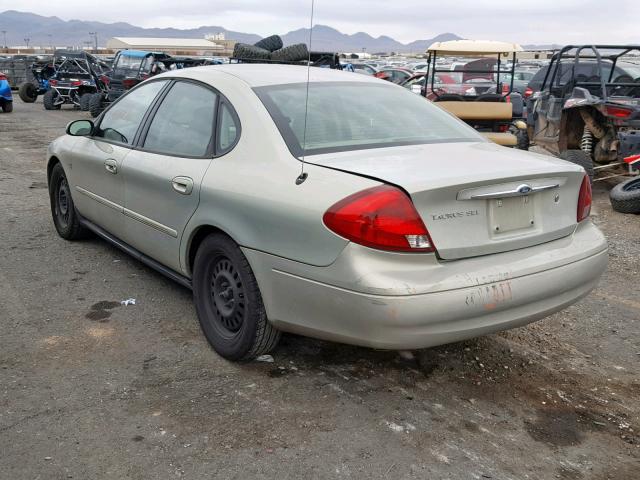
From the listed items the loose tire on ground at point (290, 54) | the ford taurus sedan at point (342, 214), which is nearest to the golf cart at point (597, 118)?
the loose tire on ground at point (290, 54)

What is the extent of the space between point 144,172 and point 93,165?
94cm

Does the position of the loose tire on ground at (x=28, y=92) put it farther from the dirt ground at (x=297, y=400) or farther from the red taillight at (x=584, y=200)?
the red taillight at (x=584, y=200)

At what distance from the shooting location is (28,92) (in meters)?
23.2

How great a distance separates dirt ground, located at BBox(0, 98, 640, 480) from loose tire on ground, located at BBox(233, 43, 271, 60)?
671cm

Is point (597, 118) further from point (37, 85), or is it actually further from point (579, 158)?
point (37, 85)

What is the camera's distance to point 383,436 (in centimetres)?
293

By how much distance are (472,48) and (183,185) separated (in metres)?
8.49

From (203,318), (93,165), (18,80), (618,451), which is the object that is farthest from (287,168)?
(18,80)

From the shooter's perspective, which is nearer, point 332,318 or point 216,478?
point 216,478

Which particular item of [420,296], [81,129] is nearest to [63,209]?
[81,129]

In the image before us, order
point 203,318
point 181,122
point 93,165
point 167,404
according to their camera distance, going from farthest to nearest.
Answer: point 93,165 → point 181,122 → point 203,318 → point 167,404

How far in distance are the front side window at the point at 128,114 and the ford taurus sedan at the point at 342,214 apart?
0.30 ft

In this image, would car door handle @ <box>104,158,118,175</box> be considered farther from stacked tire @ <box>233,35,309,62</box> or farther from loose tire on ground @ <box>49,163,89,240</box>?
stacked tire @ <box>233,35,309,62</box>

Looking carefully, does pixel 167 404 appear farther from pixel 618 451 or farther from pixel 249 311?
pixel 618 451
